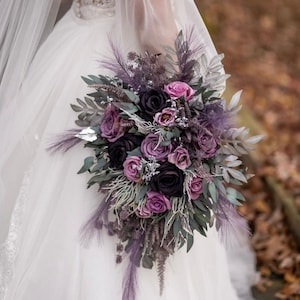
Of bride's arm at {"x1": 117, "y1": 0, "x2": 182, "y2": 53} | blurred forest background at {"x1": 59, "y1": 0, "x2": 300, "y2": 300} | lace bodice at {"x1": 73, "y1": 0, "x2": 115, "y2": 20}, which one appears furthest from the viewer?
blurred forest background at {"x1": 59, "y1": 0, "x2": 300, "y2": 300}

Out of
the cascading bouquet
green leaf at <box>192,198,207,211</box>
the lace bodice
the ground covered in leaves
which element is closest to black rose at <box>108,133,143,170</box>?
the cascading bouquet

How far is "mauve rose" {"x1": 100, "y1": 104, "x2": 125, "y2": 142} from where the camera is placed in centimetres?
206

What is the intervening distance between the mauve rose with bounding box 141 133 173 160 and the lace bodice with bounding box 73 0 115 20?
1.66ft

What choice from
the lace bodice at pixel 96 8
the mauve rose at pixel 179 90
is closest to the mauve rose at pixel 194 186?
the mauve rose at pixel 179 90

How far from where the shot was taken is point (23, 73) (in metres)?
2.32

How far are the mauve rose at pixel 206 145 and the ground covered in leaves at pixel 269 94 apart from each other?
5.13 ft

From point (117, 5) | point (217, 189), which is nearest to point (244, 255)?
point (217, 189)

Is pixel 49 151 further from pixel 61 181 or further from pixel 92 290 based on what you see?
pixel 92 290

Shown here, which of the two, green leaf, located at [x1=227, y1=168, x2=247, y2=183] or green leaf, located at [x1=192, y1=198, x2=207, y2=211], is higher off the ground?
green leaf, located at [x1=227, y1=168, x2=247, y2=183]

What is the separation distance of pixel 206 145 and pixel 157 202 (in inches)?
8.4

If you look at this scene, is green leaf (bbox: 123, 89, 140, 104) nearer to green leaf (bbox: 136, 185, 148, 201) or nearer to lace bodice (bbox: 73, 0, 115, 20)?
green leaf (bbox: 136, 185, 148, 201)

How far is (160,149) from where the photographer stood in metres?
2.02

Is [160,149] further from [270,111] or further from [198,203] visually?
[270,111]

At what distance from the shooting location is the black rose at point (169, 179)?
2008 mm
